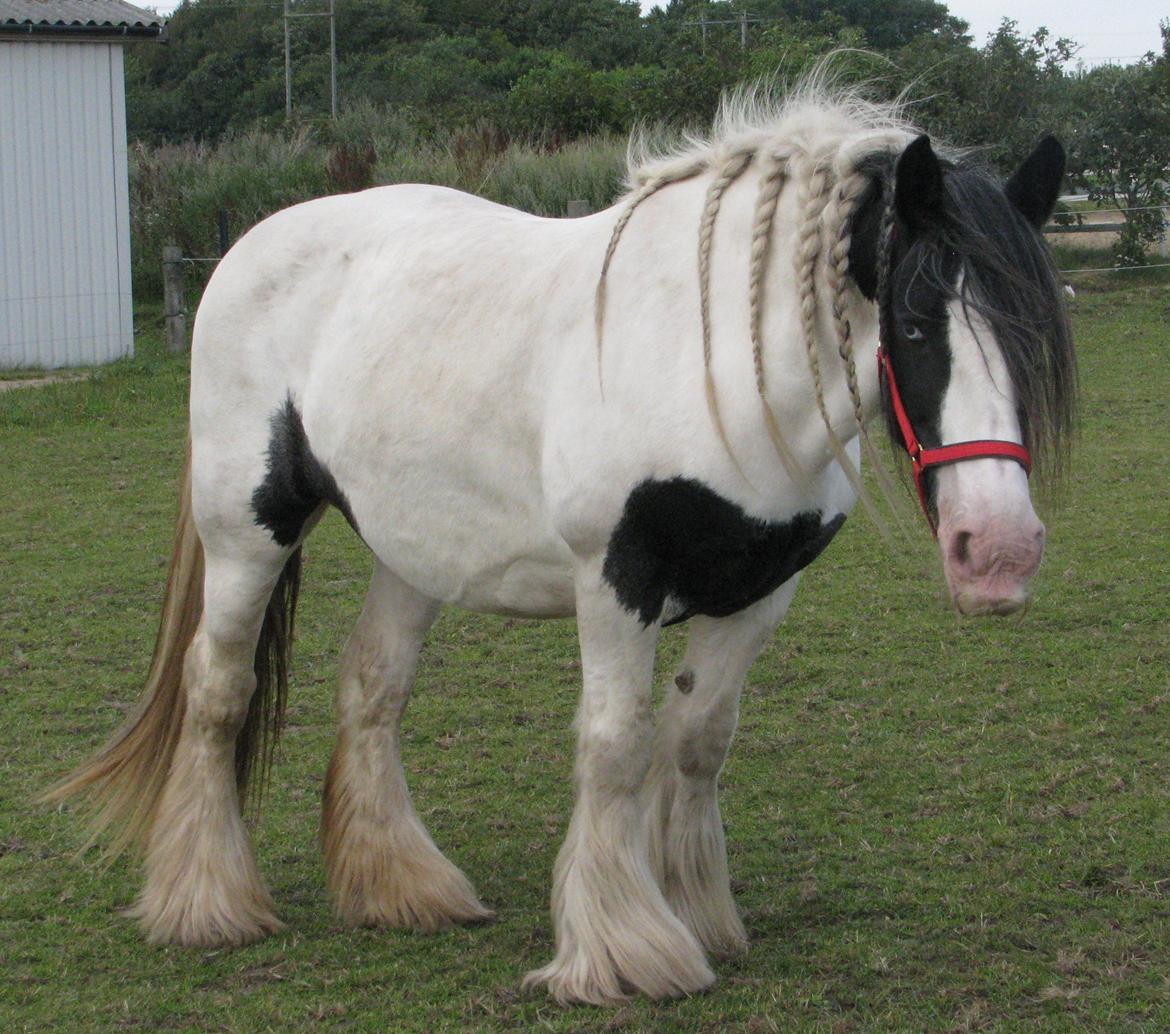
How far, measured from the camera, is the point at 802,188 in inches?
99.9

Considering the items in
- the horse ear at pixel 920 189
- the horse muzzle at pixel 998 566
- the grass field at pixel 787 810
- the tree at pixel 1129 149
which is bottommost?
the grass field at pixel 787 810

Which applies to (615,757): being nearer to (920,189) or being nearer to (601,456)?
(601,456)

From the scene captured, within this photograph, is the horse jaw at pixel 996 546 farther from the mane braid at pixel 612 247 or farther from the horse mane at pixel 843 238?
the mane braid at pixel 612 247

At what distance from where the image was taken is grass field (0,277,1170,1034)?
2.90 m

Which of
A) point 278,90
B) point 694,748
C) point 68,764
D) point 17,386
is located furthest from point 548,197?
point 278,90

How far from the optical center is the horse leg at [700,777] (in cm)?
301

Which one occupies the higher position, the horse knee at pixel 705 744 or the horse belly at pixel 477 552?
the horse belly at pixel 477 552

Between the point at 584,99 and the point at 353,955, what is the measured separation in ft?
53.8

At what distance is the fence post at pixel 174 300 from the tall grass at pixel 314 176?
5.48 feet

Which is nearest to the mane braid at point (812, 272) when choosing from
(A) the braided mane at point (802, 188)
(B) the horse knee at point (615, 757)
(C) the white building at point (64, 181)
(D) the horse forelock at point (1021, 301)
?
(A) the braided mane at point (802, 188)

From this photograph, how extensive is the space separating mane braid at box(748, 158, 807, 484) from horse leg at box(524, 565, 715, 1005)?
1.50ft

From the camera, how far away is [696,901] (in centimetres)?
311

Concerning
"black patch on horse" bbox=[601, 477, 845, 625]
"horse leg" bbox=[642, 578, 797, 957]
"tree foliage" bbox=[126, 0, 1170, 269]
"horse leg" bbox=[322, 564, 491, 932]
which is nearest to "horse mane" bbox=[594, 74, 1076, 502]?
"black patch on horse" bbox=[601, 477, 845, 625]

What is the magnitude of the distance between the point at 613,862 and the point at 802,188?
1.36 m
